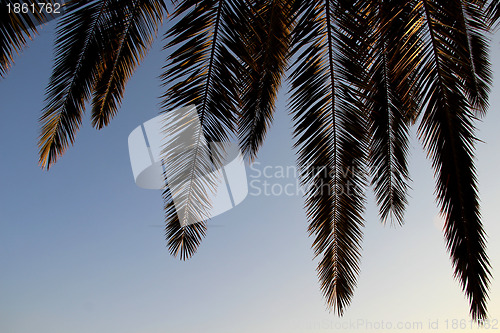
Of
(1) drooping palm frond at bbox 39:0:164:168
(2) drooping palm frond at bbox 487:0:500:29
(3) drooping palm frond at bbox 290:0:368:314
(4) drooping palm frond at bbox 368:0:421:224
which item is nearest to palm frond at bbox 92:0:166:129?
(1) drooping palm frond at bbox 39:0:164:168

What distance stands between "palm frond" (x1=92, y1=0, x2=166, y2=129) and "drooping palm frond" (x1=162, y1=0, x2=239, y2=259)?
35cm

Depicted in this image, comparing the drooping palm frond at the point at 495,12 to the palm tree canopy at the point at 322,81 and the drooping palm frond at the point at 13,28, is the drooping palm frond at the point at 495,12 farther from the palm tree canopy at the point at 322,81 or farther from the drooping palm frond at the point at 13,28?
the drooping palm frond at the point at 13,28

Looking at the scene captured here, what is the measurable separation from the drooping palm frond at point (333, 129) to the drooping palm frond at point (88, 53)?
1528mm

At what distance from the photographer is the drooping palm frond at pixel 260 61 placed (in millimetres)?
3672

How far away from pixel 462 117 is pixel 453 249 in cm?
96

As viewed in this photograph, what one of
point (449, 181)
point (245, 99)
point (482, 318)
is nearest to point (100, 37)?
point (245, 99)

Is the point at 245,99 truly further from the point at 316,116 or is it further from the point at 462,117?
the point at 462,117

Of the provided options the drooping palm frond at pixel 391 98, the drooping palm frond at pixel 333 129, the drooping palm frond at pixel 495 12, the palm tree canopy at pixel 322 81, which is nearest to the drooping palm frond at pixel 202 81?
the palm tree canopy at pixel 322 81

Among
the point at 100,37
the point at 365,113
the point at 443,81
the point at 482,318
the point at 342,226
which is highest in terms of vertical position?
the point at 100,37

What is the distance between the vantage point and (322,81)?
3879mm

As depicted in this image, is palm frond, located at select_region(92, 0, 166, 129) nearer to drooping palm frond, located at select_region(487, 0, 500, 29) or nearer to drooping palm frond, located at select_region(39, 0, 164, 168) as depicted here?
drooping palm frond, located at select_region(39, 0, 164, 168)

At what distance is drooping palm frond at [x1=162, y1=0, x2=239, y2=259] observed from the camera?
3.50 meters

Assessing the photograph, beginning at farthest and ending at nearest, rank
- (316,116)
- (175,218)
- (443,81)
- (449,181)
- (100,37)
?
(175,218) < (316,116) < (100,37) < (443,81) < (449,181)

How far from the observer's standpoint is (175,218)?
4.39 m
